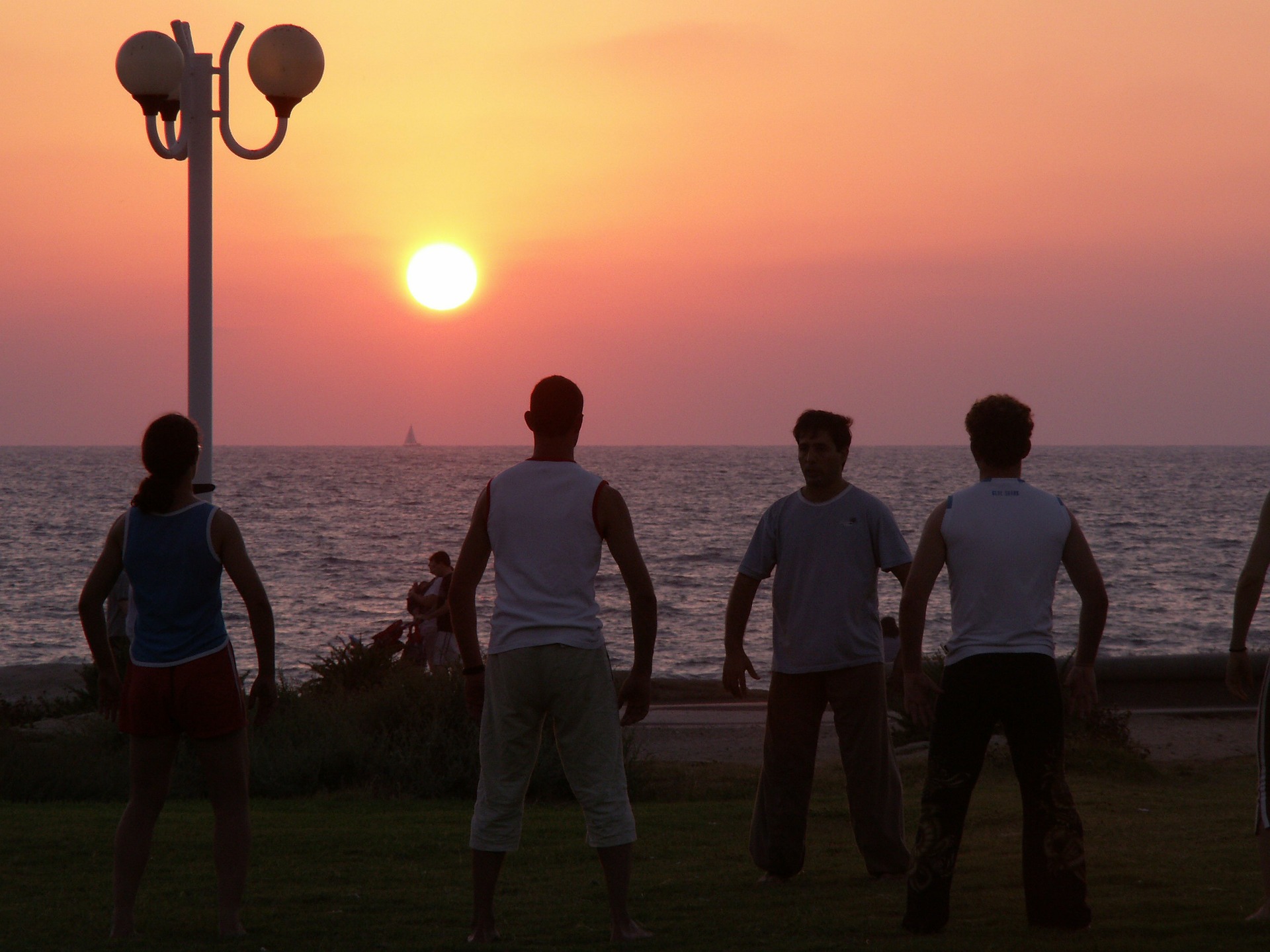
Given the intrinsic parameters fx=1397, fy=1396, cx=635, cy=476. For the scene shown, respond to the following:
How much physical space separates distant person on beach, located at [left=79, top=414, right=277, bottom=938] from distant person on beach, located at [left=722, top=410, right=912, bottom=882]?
6.54 ft

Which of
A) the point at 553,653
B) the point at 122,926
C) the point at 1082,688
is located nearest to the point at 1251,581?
the point at 1082,688

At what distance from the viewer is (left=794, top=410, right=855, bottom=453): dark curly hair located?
5840 millimetres

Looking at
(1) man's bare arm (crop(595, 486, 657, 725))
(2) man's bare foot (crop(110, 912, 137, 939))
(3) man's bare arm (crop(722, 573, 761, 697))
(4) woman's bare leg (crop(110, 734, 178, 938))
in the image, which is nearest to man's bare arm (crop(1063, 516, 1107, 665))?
(3) man's bare arm (crop(722, 573, 761, 697))

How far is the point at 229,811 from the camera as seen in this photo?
4.85 m

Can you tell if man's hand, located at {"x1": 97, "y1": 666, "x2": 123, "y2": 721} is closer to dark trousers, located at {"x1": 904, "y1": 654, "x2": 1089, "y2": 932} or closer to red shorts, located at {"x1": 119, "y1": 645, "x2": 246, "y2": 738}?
red shorts, located at {"x1": 119, "y1": 645, "x2": 246, "y2": 738}

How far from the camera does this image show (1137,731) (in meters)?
Answer: 13.3

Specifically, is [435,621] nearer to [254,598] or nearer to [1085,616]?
[254,598]

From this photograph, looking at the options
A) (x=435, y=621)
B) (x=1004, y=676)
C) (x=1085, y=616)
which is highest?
(x=1085, y=616)

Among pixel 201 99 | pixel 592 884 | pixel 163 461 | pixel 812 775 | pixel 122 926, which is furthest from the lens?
pixel 201 99

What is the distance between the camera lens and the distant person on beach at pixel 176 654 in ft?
15.5

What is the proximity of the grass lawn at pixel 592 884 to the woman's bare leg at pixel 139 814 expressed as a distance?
0.19 m

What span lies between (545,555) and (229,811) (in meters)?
1.42

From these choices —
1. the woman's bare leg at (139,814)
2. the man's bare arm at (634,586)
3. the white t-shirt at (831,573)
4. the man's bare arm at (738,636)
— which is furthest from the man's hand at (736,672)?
the woman's bare leg at (139,814)

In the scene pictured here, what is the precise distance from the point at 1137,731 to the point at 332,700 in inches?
297
